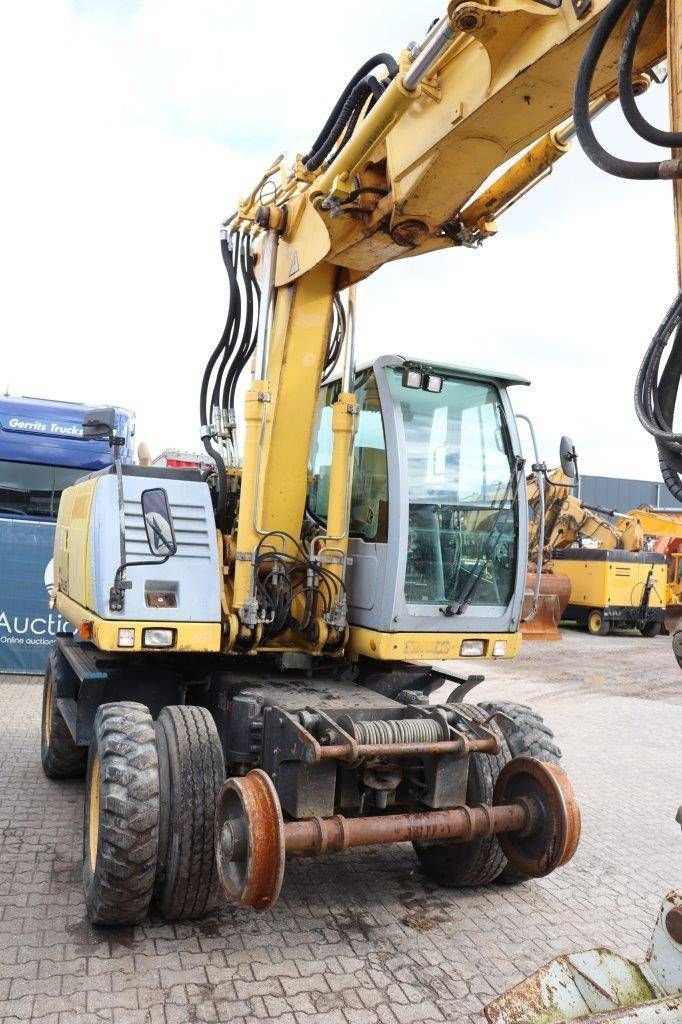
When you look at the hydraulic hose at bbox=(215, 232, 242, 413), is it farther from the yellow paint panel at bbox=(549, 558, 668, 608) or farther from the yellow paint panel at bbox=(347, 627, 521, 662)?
the yellow paint panel at bbox=(549, 558, 668, 608)

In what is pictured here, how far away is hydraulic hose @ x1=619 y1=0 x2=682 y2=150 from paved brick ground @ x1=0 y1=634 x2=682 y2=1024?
3118mm

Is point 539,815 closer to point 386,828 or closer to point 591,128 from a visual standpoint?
point 386,828

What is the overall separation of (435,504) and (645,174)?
2446 mm

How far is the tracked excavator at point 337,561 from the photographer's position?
11.4 ft

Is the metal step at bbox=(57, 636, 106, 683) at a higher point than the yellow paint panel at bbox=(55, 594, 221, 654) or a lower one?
lower

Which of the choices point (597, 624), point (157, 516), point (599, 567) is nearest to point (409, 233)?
point (157, 516)

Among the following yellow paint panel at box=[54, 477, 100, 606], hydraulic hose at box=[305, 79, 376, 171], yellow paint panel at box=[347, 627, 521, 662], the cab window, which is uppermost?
hydraulic hose at box=[305, 79, 376, 171]

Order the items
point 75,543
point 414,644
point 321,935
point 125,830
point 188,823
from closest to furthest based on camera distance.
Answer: point 125,830, point 188,823, point 321,935, point 414,644, point 75,543

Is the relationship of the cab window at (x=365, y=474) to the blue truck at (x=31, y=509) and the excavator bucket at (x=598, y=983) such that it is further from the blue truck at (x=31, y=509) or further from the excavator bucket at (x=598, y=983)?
the blue truck at (x=31, y=509)

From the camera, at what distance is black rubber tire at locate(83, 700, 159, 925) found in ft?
11.6

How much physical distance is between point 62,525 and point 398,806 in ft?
11.5

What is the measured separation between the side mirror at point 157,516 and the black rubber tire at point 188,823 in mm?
915

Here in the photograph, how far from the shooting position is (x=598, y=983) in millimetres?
2381


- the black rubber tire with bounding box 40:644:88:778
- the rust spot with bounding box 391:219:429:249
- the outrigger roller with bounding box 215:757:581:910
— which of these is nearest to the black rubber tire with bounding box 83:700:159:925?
the outrigger roller with bounding box 215:757:581:910
